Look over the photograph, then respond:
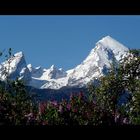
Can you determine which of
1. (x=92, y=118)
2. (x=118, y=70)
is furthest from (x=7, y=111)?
(x=118, y=70)

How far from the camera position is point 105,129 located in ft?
8.79

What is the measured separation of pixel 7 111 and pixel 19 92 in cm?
323

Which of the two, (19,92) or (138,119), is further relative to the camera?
(19,92)

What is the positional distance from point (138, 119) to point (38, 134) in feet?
24.2

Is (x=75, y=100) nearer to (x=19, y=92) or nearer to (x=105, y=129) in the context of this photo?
(x=19, y=92)

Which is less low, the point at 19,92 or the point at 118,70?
the point at 118,70
